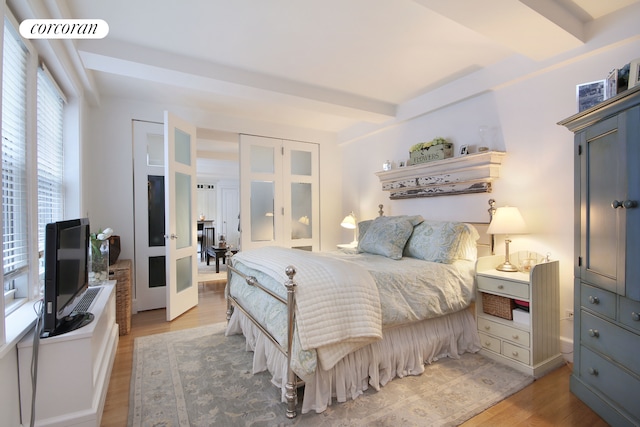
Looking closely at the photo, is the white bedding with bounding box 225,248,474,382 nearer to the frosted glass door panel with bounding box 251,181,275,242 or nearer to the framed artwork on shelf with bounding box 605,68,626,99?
the framed artwork on shelf with bounding box 605,68,626,99

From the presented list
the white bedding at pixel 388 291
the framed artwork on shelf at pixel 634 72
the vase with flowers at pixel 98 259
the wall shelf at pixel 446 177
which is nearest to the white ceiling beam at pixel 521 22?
the framed artwork on shelf at pixel 634 72

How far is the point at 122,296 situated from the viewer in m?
3.17

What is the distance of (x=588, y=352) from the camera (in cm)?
192

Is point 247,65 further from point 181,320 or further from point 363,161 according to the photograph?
point 181,320

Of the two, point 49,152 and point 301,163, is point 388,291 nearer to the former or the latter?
point 49,152

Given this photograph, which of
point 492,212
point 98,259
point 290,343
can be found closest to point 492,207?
point 492,212

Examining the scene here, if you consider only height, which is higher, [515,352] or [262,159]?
[262,159]

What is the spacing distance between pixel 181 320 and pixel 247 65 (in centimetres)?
287

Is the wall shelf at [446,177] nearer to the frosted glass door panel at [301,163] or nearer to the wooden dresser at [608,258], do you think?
the wooden dresser at [608,258]

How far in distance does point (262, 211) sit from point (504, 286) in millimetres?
3433

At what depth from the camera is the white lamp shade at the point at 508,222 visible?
101 inches

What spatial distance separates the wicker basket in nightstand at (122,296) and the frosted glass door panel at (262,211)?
6.06ft

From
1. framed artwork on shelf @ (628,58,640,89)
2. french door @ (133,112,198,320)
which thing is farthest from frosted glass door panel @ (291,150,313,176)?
framed artwork on shelf @ (628,58,640,89)

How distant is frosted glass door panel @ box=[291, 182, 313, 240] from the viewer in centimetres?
512
